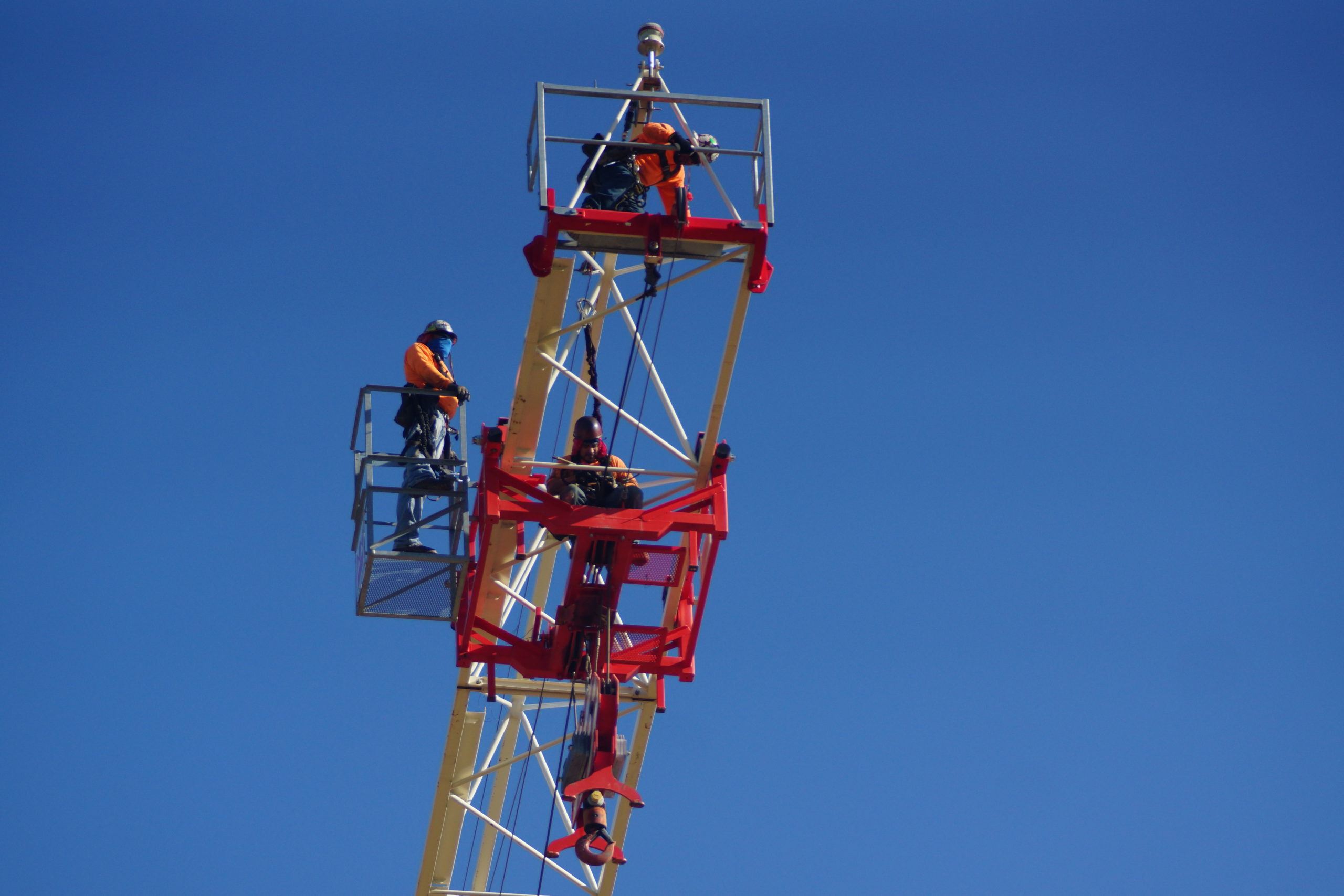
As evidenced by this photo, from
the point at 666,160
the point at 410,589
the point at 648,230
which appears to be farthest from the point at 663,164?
the point at 410,589

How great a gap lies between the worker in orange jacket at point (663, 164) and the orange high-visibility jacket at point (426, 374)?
401 centimetres

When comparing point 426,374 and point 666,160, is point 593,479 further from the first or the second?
point 666,160

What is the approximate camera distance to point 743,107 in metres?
25.8

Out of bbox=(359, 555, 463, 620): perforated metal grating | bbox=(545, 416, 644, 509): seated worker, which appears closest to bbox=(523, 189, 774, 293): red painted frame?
bbox=(545, 416, 644, 509): seated worker

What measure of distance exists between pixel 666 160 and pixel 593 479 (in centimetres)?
451

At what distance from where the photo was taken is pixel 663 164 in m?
26.6

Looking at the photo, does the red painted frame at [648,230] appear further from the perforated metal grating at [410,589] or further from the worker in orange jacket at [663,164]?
the perforated metal grating at [410,589]

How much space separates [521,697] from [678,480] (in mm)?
5926

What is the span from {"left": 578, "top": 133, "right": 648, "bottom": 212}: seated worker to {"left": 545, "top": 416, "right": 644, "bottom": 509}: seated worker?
9.72 ft

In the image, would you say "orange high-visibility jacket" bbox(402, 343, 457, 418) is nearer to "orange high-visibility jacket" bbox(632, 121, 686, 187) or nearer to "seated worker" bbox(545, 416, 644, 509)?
"seated worker" bbox(545, 416, 644, 509)

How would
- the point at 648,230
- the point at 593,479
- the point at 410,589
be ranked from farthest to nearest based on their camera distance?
the point at 410,589 < the point at 593,479 < the point at 648,230

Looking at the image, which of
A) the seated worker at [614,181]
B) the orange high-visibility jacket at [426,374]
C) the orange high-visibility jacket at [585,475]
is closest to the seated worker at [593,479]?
the orange high-visibility jacket at [585,475]

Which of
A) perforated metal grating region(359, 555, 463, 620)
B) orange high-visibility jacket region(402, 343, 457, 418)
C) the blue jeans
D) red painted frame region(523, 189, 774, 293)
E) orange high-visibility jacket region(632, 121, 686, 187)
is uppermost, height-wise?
orange high-visibility jacket region(632, 121, 686, 187)

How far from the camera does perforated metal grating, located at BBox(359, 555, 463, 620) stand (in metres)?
27.1
